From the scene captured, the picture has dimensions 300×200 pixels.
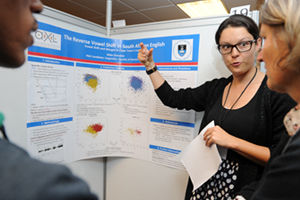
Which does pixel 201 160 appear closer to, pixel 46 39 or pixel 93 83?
pixel 93 83

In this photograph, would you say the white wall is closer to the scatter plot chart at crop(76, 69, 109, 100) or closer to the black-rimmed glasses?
the black-rimmed glasses

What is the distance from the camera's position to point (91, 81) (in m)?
1.28

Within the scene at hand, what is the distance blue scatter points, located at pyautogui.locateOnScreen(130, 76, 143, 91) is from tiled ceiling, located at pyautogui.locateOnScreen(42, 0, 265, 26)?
308cm

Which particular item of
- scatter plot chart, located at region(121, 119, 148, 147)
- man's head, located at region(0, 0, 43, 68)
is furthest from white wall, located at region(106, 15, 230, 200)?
man's head, located at region(0, 0, 43, 68)

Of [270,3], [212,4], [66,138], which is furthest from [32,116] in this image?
[212,4]

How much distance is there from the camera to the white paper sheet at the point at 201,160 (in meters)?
0.87

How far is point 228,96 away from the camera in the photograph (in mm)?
980

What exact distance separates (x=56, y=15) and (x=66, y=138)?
75 centimetres

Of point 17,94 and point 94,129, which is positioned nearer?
point 17,94

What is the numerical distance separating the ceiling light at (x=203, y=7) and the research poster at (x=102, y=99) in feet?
10.1

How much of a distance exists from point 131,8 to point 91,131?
368cm

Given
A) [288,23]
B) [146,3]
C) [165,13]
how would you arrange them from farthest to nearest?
[165,13]
[146,3]
[288,23]

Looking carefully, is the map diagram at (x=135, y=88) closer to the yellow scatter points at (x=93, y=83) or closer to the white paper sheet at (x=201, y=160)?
the yellow scatter points at (x=93, y=83)

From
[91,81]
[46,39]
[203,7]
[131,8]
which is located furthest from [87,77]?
[203,7]
